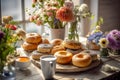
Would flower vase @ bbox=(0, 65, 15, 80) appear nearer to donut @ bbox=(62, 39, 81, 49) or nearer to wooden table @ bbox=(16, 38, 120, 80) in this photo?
wooden table @ bbox=(16, 38, 120, 80)

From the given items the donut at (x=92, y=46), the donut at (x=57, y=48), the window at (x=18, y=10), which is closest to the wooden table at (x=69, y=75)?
the donut at (x=57, y=48)

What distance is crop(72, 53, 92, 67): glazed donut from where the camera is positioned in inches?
54.3

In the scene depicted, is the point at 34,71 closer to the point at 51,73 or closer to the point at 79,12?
the point at 51,73

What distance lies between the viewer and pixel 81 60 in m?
1.38

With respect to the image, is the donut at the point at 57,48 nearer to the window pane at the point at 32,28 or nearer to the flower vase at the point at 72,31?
the flower vase at the point at 72,31

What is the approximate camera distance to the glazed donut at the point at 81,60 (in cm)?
138

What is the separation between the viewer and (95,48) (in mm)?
1765

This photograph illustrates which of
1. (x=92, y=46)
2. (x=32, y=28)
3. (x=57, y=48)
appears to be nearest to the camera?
(x=57, y=48)

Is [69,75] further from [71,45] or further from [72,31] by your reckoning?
[72,31]

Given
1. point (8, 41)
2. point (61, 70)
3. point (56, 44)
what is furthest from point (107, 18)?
point (8, 41)

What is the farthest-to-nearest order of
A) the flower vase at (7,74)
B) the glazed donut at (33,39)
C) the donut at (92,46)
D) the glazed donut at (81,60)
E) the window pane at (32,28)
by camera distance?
the window pane at (32,28) → the donut at (92,46) → the glazed donut at (33,39) → the glazed donut at (81,60) → the flower vase at (7,74)

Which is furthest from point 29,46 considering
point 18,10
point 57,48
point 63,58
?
point 18,10

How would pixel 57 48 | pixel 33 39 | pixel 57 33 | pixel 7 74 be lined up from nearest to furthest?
pixel 7 74 → pixel 57 48 → pixel 33 39 → pixel 57 33

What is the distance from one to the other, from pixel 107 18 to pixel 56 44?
1.21m
